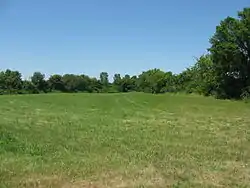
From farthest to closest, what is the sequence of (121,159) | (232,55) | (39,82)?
(39,82) < (232,55) < (121,159)

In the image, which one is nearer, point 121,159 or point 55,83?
point 121,159

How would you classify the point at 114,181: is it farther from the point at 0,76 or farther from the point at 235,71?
the point at 0,76

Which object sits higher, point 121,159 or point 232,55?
point 232,55

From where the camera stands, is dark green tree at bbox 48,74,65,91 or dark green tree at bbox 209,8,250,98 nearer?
dark green tree at bbox 209,8,250,98

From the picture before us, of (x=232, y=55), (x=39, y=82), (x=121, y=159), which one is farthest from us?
(x=39, y=82)

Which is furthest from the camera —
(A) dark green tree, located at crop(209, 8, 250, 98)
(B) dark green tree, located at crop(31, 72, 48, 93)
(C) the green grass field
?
(B) dark green tree, located at crop(31, 72, 48, 93)

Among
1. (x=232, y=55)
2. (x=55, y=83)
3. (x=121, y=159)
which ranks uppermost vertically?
(x=232, y=55)

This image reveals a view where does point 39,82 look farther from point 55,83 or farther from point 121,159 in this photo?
point 121,159

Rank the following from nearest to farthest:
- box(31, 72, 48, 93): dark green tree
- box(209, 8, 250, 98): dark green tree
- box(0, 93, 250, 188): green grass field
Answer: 1. box(0, 93, 250, 188): green grass field
2. box(209, 8, 250, 98): dark green tree
3. box(31, 72, 48, 93): dark green tree

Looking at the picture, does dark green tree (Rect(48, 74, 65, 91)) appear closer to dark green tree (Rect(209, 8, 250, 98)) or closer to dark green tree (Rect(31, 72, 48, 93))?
dark green tree (Rect(31, 72, 48, 93))

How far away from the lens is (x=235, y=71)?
5878 centimetres

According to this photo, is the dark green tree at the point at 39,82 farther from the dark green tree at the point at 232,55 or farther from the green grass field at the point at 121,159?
the green grass field at the point at 121,159

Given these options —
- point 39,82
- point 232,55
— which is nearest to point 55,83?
point 39,82

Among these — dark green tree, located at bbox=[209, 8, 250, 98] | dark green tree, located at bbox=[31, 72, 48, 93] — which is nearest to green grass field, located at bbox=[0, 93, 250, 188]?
dark green tree, located at bbox=[209, 8, 250, 98]
